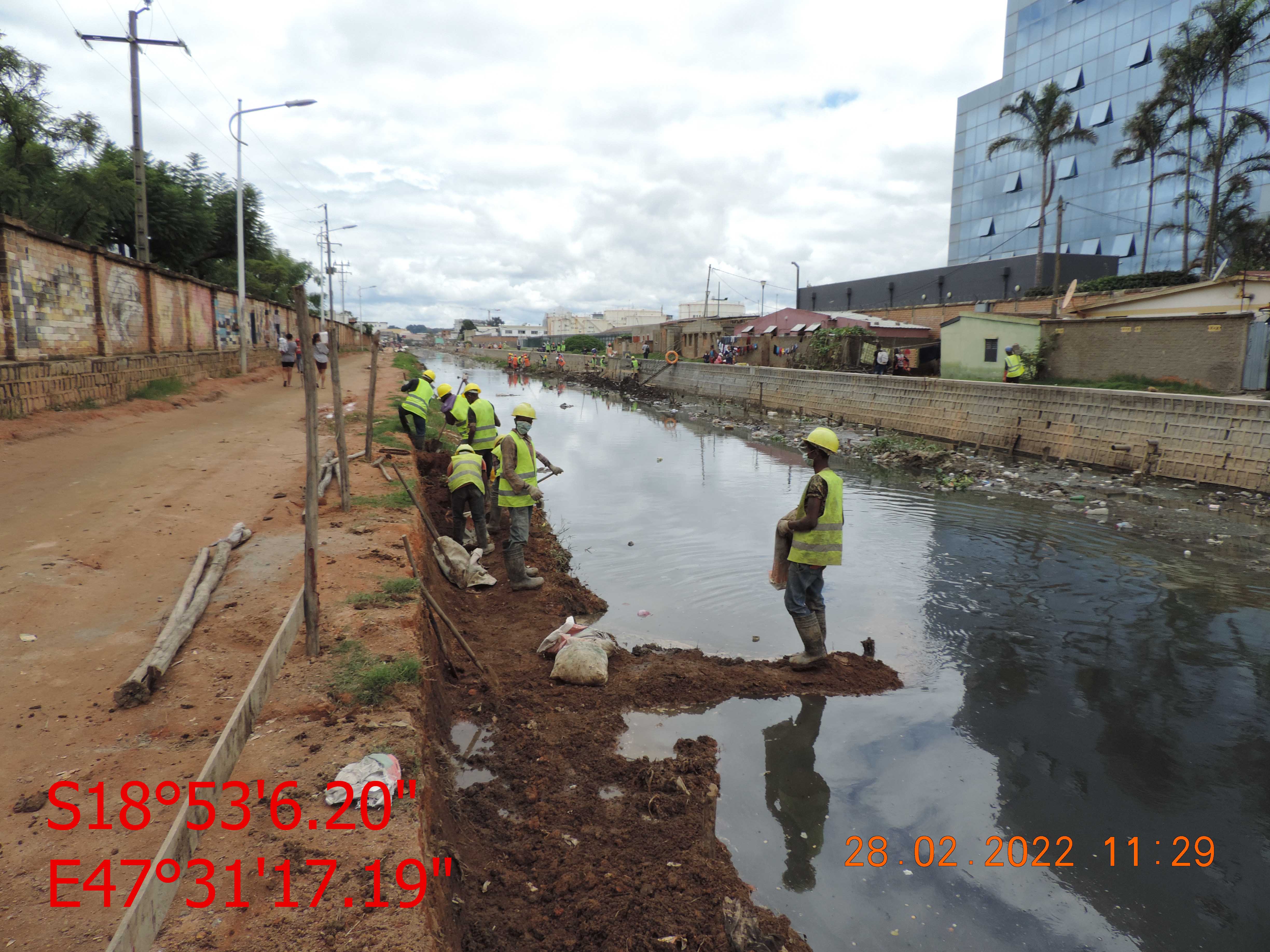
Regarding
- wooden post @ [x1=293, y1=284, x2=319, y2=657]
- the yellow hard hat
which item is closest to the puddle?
wooden post @ [x1=293, y1=284, x2=319, y2=657]

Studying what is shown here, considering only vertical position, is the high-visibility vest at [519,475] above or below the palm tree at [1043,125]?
below

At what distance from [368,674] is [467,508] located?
4800mm

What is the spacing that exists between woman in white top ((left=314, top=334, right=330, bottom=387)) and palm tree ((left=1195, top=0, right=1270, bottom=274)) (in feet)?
98.2

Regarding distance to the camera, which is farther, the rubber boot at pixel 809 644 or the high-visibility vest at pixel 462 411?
the high-visibility vest at pixel 462 411

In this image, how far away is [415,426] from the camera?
1178cm

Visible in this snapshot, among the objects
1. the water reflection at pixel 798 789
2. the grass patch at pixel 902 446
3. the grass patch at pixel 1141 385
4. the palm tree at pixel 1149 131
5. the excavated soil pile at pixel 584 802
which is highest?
the palm tree at pixel 1149 131

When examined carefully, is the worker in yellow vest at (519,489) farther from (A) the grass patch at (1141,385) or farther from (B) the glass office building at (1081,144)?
(B) the glass office building at (1081,144)

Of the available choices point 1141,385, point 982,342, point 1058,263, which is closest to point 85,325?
point 1141,385

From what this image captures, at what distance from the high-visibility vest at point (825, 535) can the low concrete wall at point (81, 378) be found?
10481 mm

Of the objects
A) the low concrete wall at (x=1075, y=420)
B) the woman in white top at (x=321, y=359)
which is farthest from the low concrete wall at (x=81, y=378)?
the low concrete wall at (x=1075, y=420)

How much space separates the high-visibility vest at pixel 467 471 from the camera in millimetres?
7680

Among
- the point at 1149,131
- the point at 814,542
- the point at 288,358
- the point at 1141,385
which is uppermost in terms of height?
the point at 1149,131

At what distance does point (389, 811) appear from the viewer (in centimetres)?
299

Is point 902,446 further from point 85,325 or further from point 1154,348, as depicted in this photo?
point 85,325
